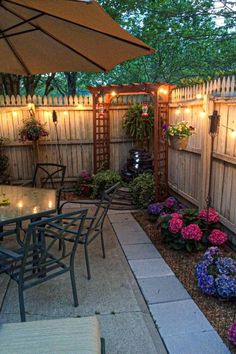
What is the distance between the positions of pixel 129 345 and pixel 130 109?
4748 mm

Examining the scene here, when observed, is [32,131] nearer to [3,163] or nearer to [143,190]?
[3,163]

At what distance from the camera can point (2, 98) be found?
579cm

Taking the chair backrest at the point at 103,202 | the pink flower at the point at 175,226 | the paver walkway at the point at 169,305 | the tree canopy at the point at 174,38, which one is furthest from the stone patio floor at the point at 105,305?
the tree canopy at the point at 174,38

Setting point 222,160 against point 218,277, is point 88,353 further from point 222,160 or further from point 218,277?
point 222,160

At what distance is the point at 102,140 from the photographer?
246 inches

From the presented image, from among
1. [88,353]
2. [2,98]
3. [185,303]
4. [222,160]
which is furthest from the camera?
[2,98]

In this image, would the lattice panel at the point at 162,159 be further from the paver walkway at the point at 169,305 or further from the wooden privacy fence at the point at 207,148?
the paver walkway at the point at 169,305

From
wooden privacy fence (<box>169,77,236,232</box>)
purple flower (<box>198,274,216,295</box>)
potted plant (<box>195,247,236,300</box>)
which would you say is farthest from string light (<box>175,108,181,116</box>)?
purple flower (<box>198,274,216,295</box>)

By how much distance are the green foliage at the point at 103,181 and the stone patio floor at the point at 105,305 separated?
2.64 metres

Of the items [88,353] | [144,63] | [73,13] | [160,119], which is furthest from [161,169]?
[144,63]

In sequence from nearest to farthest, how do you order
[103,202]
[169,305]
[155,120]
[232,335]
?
[232,335], [169,305], [103,202], [155,120]

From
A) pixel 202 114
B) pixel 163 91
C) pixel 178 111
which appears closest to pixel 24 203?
pixel 202 114

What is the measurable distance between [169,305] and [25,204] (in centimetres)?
164

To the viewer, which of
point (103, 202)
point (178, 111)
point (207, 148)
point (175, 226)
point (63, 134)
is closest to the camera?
point (103, 202)
